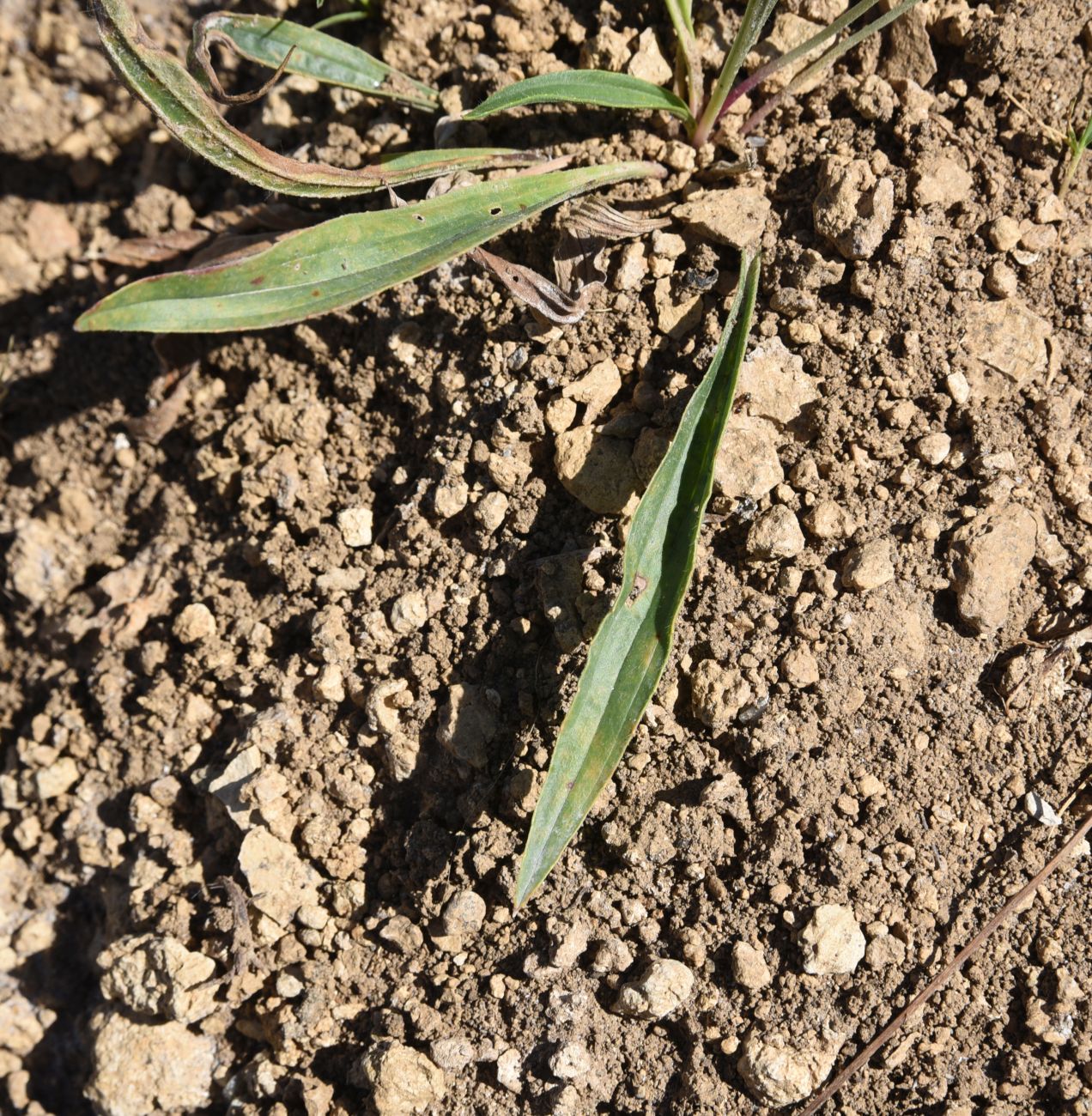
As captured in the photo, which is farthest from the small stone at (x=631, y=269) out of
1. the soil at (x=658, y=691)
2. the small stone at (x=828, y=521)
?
the small stone at (x=828, y=521)

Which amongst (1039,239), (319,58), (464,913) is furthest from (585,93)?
(464,913)

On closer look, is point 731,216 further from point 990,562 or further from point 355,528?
point 355,528

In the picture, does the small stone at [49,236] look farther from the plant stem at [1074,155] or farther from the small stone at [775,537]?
the plant stem at [1074,155]

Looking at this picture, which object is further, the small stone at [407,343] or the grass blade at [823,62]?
the small stone at [407,343]

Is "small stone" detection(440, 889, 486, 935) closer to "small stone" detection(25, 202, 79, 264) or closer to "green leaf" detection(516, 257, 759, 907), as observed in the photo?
"green leaf" detection(516, 257, 759, 907)

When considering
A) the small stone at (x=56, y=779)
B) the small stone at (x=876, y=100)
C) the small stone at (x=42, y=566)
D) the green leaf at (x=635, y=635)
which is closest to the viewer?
the green leaf at (x=635, y=635)

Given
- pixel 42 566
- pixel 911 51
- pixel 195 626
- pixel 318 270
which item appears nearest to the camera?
pixel 318 270
